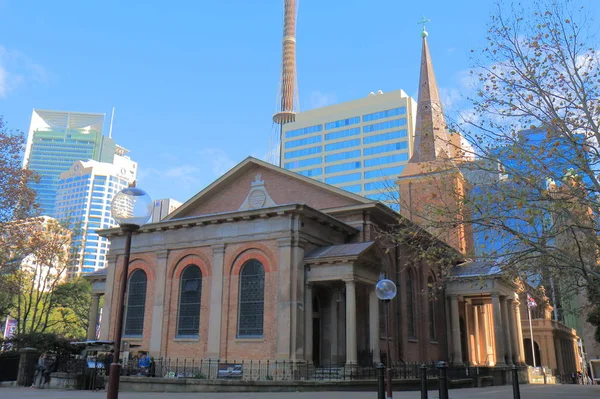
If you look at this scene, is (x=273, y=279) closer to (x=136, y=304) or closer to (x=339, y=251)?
(x=339, y=251)

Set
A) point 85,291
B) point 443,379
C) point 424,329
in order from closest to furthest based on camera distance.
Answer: point 443,379 < point 424,329 < point 85,291

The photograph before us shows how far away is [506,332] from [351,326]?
17.9m

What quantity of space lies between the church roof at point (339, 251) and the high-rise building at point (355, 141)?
211 ft

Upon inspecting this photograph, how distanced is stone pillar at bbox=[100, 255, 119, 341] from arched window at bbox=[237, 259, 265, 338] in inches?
341

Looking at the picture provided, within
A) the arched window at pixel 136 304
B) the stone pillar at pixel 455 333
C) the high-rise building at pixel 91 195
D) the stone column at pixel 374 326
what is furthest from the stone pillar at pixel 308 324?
the high-rise building at pixel 91 195

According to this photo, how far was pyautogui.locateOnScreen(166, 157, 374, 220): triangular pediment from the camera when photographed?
30.5 meters

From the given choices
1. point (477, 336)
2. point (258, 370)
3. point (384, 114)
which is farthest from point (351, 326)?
→ point (384, 114)

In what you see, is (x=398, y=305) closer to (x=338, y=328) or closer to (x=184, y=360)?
(x=338, y=328)

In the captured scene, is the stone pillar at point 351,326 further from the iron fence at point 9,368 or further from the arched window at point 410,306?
the iron fence at point 9,368

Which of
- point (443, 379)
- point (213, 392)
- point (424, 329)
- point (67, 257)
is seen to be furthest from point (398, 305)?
point (67, 257)

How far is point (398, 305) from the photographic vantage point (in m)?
30.8

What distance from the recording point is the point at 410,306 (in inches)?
1299

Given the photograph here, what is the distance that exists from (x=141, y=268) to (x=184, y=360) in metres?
6.74

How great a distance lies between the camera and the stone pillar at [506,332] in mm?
35491
